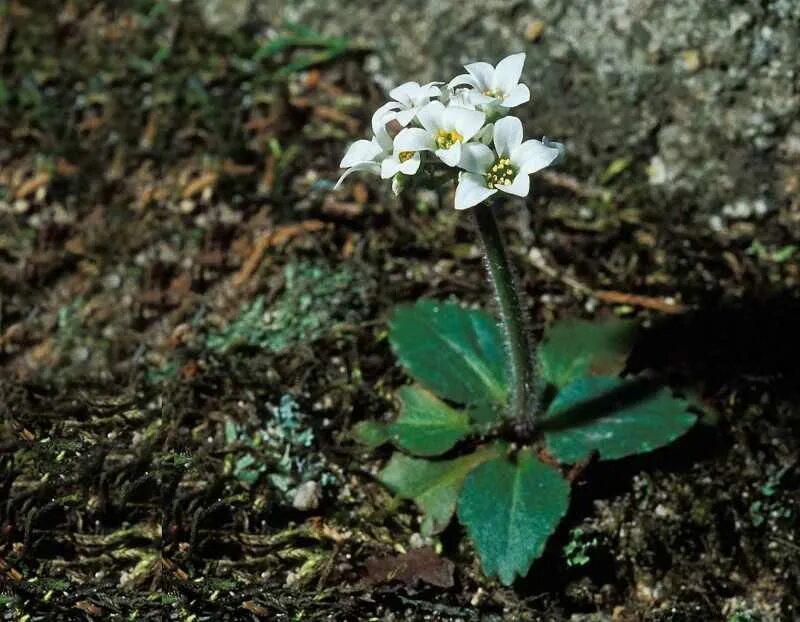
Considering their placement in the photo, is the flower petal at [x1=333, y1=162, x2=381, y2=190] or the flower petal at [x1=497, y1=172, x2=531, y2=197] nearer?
the flower petal at [x1=497, y1=172, x2=531, y2=197]

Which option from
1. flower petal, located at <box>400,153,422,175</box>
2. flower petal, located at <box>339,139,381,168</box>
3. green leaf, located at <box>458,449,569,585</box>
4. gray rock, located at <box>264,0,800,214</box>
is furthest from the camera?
gray rock, located at <box>264,0,800,214</box>

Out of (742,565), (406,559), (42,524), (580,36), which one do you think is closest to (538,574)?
(406,559)

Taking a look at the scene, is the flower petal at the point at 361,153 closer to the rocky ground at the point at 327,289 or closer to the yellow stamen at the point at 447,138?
the yellow stamen at the point at 447,138

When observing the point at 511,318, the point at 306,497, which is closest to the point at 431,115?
the point at 511,318

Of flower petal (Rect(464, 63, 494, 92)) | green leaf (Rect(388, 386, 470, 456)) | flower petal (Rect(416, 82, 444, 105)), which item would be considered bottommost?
green leaf (Rect(388, 386, 470, 456))

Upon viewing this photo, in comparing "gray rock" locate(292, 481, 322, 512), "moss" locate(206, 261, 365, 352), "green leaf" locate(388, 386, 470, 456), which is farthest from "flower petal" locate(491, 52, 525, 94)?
"gray rock" locate(292, 481, 322, 512)

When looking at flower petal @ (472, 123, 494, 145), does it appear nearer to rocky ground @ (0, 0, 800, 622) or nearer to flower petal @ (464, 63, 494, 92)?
flower petal @ (464, 63, 494, 92)
